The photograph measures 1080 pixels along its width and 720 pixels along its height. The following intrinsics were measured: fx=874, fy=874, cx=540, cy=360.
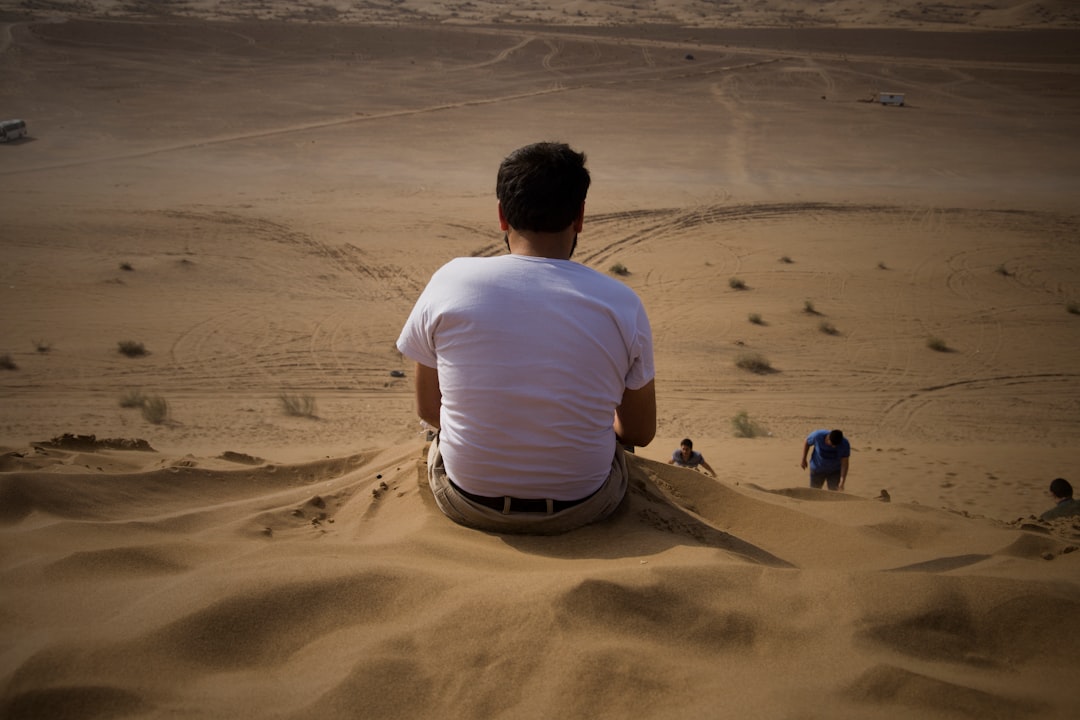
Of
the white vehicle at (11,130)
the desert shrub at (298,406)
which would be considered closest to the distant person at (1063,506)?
Result: the desert shrub at (298,406)

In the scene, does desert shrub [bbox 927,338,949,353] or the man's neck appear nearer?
the man's neck

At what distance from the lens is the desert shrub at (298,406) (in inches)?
463

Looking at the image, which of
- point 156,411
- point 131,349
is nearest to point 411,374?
point 156,411

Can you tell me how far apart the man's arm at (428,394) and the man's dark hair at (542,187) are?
640mm

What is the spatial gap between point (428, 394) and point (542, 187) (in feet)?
2.99

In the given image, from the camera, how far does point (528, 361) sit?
116 inches

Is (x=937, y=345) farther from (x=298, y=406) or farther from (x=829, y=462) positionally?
(x=298, y=406)

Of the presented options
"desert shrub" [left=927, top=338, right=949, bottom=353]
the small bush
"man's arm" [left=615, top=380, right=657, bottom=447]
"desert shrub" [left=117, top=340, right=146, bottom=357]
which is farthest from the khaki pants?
"desert shrub" [left=927, top=338, right=949, bottom=353]

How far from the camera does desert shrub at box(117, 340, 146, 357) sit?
13.5 metres

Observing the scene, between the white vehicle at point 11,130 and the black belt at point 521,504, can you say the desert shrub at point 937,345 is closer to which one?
the black belt at point 521,504

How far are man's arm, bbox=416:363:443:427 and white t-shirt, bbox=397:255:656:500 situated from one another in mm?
127

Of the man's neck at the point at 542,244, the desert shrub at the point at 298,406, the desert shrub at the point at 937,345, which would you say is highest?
the man's neck at the point at 542,244

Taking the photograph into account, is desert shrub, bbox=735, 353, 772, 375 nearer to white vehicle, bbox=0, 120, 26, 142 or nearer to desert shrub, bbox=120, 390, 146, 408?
desert shrub, bbox=120, 390, 146, 408

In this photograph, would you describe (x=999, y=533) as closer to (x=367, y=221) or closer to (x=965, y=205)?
(x=367, y=221)
